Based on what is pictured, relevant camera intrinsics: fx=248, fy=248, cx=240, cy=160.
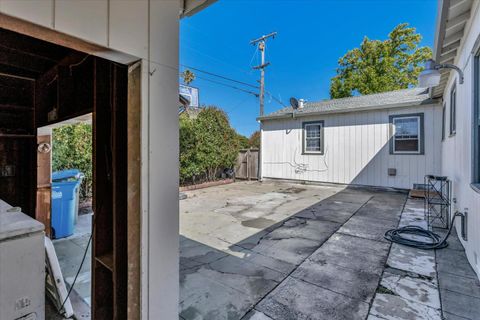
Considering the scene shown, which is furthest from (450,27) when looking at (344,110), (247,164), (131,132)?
(247,164)

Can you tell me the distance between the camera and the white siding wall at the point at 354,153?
767 centimetres

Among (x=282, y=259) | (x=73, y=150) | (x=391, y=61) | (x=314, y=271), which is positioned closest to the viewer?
Result: (x=314, y=271)

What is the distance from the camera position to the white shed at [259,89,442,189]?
25.3 ft

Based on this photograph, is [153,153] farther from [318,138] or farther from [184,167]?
[318,138]

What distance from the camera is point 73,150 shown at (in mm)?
5785

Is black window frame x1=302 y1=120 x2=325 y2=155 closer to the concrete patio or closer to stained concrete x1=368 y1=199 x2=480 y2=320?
the concrete patio

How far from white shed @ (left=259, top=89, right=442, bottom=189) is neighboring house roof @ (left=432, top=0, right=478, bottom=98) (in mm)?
3877

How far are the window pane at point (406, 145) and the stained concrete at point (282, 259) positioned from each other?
267 cm

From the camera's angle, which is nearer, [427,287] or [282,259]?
[427,287]

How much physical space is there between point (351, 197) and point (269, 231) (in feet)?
13.2

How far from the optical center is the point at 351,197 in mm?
7207

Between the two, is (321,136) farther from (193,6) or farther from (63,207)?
(193,6)

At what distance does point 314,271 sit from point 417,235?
7.41 ft

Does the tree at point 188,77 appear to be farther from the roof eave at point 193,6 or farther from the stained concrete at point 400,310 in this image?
the stained concrete at point 400,310
